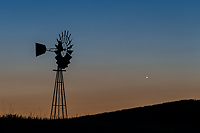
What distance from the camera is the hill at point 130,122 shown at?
1247 cm

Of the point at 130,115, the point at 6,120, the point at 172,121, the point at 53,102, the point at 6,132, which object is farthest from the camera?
the point at 130,115

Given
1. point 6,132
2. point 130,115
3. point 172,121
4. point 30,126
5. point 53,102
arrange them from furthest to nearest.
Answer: point 130,115
point 172,121
point 53,102
point 30,126
point 6,132

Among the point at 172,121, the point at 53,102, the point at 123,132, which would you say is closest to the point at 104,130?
the point at 123,132

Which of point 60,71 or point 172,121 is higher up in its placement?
point 60,71

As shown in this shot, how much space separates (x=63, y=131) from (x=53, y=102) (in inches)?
251

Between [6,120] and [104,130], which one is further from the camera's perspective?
[6,120]

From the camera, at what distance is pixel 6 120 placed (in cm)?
1399

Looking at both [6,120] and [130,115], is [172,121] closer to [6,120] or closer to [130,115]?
[130,115]

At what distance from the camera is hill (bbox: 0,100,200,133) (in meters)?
12.5

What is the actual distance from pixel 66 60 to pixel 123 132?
777cm

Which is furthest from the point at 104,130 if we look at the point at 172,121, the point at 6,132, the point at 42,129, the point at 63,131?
the point at 172,121

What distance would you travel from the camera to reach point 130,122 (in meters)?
17.8

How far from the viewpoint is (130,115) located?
22.2 meters

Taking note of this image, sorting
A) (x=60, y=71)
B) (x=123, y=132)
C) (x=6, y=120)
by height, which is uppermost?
(x=60, y=71)
